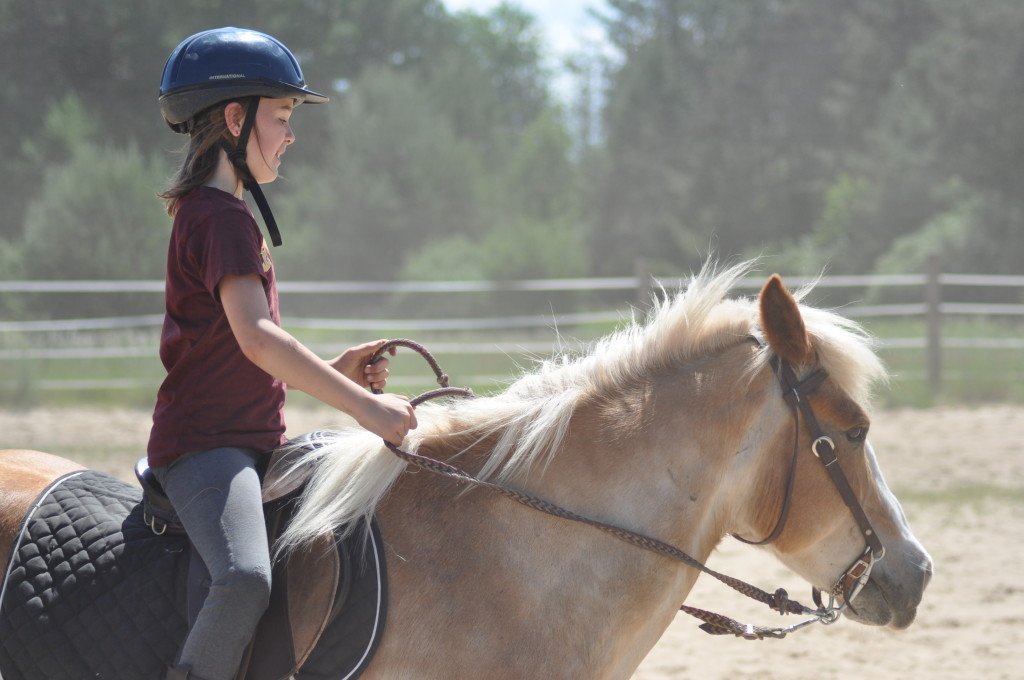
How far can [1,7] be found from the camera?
74.5ft

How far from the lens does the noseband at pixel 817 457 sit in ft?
7.46

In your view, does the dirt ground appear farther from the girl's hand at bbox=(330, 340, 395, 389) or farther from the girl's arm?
the girl's arm

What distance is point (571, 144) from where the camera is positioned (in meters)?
44.0

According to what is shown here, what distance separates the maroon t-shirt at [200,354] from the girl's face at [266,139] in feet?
0.38

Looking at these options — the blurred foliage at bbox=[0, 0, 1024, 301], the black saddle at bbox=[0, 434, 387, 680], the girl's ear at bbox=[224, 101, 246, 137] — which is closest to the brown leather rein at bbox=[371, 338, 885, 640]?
the black saddle at bbox=[0, 434, 387, 680]

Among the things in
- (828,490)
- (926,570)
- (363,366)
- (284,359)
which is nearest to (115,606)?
(284,359)

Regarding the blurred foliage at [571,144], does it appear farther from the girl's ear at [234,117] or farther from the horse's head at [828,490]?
the horse's head at [828,490]

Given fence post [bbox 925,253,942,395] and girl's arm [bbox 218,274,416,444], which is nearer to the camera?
girl's arm [bbox 218,274,416,444]

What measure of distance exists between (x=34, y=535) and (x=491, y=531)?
109 cm

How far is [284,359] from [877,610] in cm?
156

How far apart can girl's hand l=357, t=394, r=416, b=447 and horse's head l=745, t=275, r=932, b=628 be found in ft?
2.83

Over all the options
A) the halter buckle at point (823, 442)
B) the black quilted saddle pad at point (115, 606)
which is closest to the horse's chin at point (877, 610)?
the halter buckle at point (823, 442)

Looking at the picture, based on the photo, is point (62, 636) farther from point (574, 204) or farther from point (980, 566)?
point (574, 204)

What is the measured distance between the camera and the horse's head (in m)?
2.28
